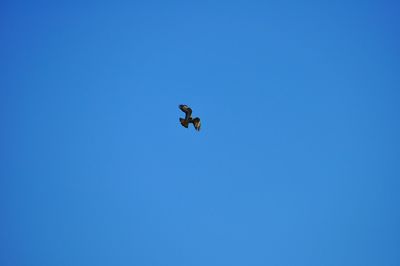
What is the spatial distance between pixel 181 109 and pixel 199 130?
5.83ft

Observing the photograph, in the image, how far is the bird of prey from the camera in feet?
86.4

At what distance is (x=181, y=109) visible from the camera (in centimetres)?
2659

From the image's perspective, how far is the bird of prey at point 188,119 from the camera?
26344 mm

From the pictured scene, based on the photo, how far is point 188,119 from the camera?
1043 inches

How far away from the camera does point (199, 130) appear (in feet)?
87.1
